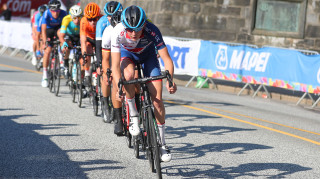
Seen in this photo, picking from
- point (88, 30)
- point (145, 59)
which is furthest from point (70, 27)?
point (145, 59)

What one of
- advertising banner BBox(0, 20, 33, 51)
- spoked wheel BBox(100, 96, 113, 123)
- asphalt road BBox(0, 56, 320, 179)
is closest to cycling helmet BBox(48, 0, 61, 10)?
asphalt road BBox(0, 56, 320, 179)

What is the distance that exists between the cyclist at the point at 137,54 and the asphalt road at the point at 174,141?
0.67 meters

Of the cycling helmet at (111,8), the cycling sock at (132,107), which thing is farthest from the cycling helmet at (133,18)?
the cycling helmet at (111,8)

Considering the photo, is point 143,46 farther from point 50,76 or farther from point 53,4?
point 53,4

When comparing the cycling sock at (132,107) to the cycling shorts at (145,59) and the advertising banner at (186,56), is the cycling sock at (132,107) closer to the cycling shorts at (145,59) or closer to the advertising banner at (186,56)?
the cycling shorts at (145,59)

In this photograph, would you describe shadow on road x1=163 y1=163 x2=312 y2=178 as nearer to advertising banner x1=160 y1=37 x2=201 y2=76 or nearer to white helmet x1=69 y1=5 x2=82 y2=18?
white helmet x1=69 y1=5 x2=82 y2=18

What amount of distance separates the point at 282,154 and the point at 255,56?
826 cm

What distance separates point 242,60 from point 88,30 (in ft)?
21.3

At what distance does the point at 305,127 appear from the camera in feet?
36.4

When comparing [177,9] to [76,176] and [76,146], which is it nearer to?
[76,146]

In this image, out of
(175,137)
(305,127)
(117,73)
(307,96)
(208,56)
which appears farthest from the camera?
(208,56)

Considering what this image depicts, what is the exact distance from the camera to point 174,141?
28.1 ft

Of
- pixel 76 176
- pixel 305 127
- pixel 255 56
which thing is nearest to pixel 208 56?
pixel 255 56

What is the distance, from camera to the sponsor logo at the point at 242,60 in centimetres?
1581
